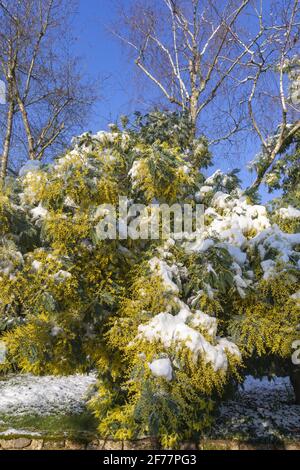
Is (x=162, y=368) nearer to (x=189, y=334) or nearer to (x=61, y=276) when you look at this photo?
(x=189, y=334)

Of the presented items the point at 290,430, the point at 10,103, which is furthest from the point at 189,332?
the point at 10,103

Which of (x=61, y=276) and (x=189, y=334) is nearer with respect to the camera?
(x=189, y=334)

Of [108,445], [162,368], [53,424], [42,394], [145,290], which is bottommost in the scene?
[42,394]

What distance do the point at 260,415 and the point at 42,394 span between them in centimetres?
381

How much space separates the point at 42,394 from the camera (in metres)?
7.18

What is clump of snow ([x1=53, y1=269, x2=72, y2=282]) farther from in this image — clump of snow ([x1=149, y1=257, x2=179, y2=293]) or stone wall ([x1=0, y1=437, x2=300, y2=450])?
stone wall ([x1=0, y1=437, x2=300, y2=450])

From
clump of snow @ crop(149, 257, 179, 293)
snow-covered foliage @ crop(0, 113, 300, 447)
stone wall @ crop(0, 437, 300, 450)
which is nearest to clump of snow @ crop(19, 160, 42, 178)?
snow-covered foliage @ crop(0, 113, 300, 447)

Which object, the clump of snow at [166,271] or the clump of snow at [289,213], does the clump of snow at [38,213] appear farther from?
the clump of snow at [289,213]

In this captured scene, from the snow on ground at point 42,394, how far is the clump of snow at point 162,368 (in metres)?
3.45

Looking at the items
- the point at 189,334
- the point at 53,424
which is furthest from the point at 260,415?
the point at 189,334

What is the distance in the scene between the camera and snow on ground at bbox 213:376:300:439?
16.8ft

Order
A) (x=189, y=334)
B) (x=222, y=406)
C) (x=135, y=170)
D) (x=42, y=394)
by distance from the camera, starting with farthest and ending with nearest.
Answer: (x=42, y=394) → (x=222, y=406) → (x=135, y=170) → (x=189, y=334)

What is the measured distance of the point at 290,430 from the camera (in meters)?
5.25

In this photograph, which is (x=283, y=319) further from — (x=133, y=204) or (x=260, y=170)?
(x=260, y=170)
